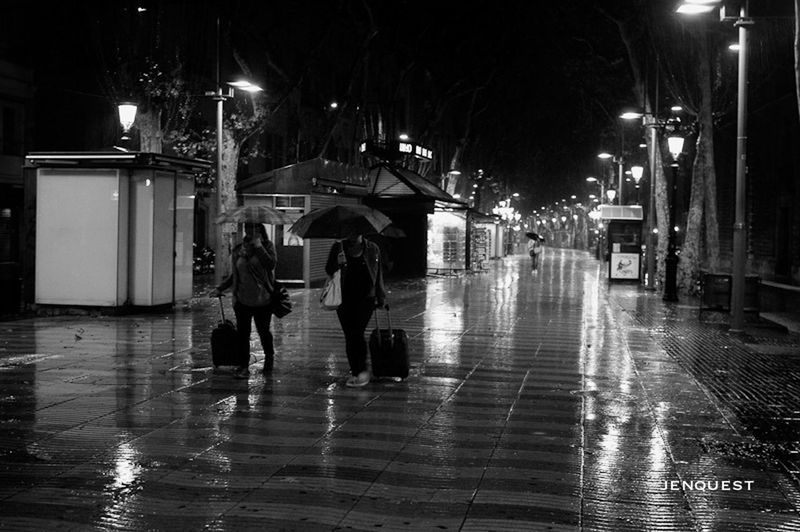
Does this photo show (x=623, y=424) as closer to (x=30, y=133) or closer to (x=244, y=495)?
(x=244, y=495)

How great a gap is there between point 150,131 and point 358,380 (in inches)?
774

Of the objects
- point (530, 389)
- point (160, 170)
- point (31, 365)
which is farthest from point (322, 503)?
point (160, 170)

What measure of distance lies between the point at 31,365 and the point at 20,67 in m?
26.6

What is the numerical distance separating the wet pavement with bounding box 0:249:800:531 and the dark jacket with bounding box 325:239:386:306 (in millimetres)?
1067

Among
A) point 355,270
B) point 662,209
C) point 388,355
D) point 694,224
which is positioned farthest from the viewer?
point 662,209

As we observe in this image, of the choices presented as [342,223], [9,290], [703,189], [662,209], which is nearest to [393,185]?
[662,209]

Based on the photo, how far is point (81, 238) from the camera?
19266 millimetres

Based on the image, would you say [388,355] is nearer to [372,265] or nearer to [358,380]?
[358,380]

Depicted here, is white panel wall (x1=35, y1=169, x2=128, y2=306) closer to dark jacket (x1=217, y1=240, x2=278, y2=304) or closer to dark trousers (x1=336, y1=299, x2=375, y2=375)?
dark jacket (x1=217, y1=240, x2=278, y2=304)

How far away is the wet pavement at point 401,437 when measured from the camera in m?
6.40

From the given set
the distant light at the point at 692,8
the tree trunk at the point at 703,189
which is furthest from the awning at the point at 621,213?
the distant light at the point at 692,8

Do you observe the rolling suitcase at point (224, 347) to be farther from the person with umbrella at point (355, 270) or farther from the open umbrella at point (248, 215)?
the open umbrella at point (248, 215)

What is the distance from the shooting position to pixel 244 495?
6.67 metres

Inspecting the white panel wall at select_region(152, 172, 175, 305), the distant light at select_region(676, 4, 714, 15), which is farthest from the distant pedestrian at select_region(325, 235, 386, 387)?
the white panel wall at select_region(152, 172, 175, 305)
